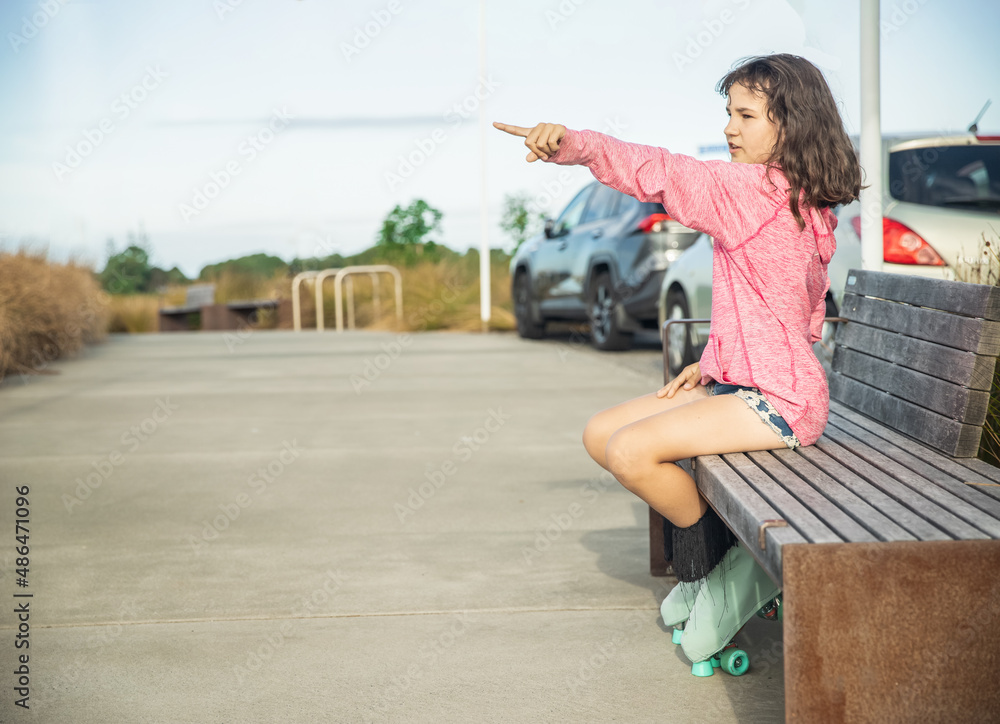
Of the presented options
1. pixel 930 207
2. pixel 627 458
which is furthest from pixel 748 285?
pixel 930 207

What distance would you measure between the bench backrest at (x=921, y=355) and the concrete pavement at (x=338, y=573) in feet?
2.50

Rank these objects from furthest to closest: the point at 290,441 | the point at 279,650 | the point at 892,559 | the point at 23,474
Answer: the point at 290,441
the point at 23,474
the point at 279,650
the point at 892,559

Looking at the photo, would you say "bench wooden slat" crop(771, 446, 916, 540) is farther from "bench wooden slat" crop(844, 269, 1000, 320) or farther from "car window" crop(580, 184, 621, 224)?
"car window" crop(580, 184, 621, 224)

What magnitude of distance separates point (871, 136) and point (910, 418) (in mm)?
2300

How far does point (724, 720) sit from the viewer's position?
7.91 ft

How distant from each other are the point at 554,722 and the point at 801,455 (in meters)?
0.90

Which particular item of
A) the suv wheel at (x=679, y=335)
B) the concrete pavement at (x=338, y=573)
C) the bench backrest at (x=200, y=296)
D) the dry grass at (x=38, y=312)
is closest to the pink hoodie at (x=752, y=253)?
the concrete pavement at (x=338, y=573)

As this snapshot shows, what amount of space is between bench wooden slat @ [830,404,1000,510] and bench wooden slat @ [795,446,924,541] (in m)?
0.16

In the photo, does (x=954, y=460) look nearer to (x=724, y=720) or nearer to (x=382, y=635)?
(x=724, y=720)

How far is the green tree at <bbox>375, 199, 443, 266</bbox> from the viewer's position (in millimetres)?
23375

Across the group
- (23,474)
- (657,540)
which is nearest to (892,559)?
(657,540)

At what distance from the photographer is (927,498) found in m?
2.16

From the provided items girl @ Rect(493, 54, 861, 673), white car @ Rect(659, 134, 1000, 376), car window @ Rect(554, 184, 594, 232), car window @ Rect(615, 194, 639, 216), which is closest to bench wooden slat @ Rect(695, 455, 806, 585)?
girl @ Rect(493, 54, 861, 673)

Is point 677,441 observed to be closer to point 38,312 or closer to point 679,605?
point 679,605
